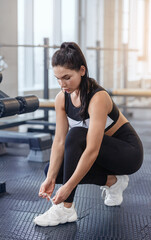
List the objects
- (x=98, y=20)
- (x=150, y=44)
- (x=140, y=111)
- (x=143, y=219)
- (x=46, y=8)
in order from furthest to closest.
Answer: (x=150, y=44)
(x=140, y=111)
(x=98, y=20)
(x=46, y=8)
(x=143, y=219)

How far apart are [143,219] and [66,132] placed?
539 millimetres

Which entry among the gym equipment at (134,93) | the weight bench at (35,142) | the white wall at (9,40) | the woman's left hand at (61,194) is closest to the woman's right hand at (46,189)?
the woman's left hand at (61,194)

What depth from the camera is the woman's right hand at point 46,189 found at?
5.52 ft

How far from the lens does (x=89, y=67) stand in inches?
216

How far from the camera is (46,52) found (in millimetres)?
3973

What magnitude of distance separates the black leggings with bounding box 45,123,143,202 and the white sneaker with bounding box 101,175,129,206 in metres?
0.08

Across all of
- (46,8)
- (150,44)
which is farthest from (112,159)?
(150,44)

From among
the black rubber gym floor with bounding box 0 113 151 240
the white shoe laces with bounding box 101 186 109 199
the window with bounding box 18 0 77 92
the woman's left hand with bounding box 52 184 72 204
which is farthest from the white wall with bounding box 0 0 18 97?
the woman's left hand with bounding box 52 184 72 204

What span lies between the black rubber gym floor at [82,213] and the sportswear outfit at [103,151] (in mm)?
147

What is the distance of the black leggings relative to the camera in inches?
65.0

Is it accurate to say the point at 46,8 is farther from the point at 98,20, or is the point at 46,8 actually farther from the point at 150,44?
the point at 150,44

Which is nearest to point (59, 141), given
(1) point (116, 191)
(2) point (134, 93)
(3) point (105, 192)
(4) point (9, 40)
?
(1) point (116, 191)

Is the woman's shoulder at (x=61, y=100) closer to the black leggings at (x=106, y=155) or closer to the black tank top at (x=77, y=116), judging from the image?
the black tank top at (x=77, y=116)

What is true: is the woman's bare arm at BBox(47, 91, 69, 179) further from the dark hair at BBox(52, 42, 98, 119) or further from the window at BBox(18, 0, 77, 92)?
the window at BBox(18, 0, 77, 92)
